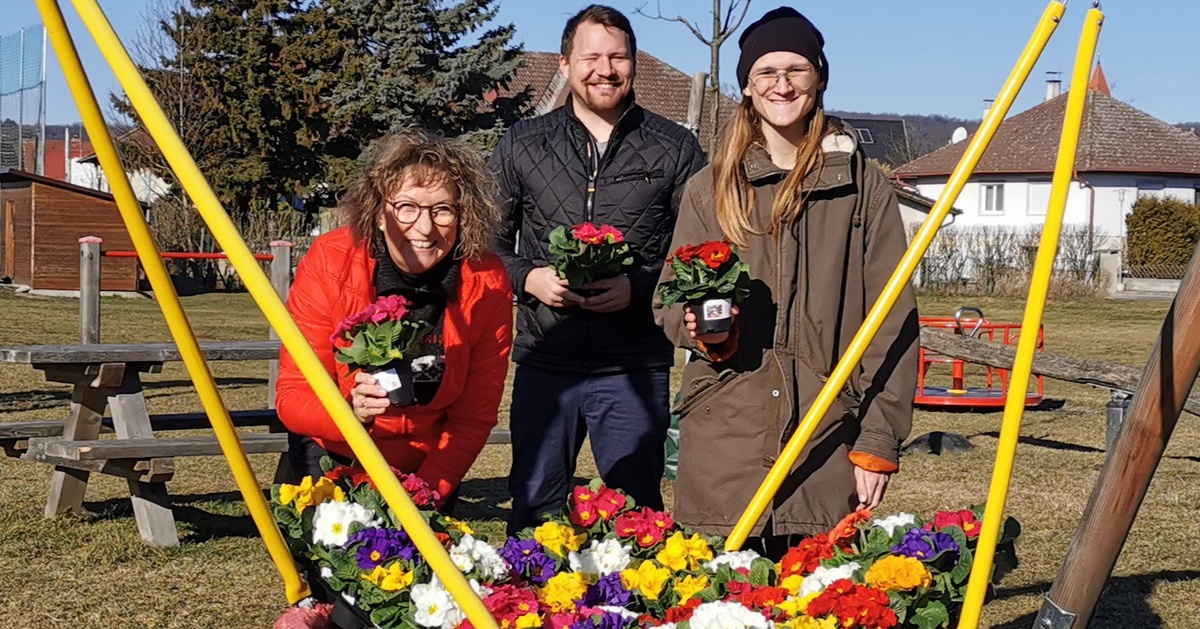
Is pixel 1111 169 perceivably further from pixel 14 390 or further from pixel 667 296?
pixel 667 296

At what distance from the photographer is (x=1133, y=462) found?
2.86 metres

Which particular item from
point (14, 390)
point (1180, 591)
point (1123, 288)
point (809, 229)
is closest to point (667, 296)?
point (809, 229)

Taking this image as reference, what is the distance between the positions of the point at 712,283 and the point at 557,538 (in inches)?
30.7

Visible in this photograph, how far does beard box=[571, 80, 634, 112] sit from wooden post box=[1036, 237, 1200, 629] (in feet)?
6.25

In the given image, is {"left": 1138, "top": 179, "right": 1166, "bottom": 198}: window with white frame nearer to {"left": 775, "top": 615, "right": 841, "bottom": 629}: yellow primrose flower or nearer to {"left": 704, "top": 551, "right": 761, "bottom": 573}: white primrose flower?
{"left": 704, "top": 551, "right": 761, "bottom": 573}: white primrose flower

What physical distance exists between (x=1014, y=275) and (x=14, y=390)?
25417mm

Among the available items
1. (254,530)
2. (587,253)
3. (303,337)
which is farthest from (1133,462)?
(254,530)

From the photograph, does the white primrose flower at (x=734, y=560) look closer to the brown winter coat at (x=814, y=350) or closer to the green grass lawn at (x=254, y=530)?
the brown winter coat at (x=814, y=350)

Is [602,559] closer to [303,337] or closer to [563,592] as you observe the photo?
[563,592]

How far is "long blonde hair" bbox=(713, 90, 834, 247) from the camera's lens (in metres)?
3.41

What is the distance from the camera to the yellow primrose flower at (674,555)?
3339 millimetres

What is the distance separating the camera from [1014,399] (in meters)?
2.72

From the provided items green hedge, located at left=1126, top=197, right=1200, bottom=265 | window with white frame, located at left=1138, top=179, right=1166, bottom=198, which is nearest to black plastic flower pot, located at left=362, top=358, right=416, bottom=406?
green hedge, located at left=1126, top=197, right=1200, bottom=265

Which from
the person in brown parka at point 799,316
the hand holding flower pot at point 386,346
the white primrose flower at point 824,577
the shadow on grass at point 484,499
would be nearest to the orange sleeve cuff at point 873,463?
the person in brown parka at point 799,316
